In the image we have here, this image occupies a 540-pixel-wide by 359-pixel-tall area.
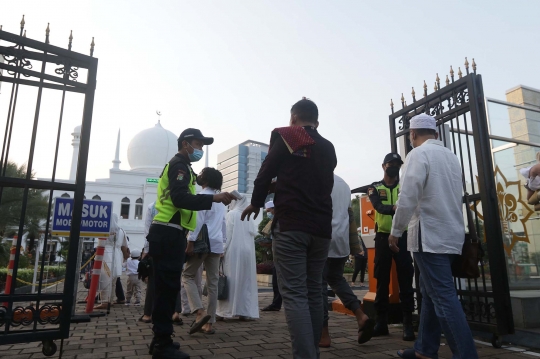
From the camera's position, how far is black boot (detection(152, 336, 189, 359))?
9.62ft

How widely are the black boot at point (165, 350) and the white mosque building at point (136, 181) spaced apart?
33274 mm

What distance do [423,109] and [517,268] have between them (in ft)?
7.79

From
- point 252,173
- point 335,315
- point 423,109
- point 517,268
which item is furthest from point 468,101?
point 252,173

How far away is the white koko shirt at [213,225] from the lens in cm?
465

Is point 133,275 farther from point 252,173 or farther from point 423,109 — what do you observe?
point 252,173

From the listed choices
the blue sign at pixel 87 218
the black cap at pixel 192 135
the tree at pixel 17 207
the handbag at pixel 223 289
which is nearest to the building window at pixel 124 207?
the tree at pixel 17 207

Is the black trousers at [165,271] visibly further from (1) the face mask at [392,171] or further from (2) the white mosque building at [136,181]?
(2) the white mosque building at [136,181]

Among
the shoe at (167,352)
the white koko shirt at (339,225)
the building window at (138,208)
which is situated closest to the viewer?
the shoe at (167,352)

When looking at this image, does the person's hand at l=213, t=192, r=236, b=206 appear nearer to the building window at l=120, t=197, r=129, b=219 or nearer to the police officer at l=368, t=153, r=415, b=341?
the police officer at l=368, t=153, r=415, b=341

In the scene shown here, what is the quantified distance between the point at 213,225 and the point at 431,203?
277cm

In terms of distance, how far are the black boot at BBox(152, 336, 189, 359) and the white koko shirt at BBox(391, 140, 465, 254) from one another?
1.80 metres

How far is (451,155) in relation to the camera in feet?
10.1

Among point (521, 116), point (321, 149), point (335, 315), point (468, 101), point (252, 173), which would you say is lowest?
point (335, 315)

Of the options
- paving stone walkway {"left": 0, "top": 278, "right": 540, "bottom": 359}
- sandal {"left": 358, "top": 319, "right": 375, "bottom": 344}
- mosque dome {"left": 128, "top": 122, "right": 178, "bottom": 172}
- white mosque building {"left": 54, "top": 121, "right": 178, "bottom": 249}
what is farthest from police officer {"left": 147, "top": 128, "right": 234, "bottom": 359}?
mosque dome {"left": 128, "top": 122, "right": 178, "bottom": 172}
